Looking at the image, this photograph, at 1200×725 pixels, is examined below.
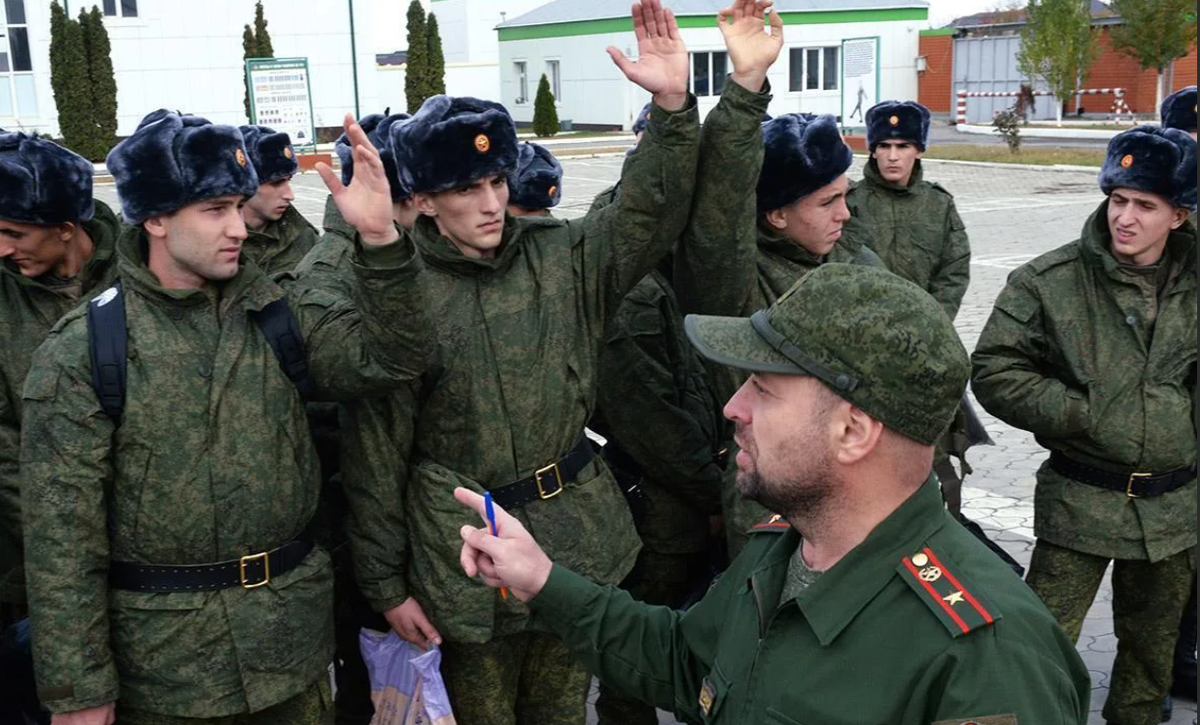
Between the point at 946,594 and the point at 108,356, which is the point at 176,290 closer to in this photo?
the point at 108,356

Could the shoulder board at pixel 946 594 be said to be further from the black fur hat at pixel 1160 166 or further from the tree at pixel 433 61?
the tree at pixel 433 61

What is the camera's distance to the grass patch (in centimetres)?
2744

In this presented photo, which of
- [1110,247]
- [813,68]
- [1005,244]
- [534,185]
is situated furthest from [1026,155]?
[1110,247]

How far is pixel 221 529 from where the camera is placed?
327 centimetres

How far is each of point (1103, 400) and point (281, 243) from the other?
3566 mm

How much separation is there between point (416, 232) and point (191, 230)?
0.65 meters

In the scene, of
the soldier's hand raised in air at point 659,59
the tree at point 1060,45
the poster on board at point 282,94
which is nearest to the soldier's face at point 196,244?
the soldier's hand raised in air at point 659,59

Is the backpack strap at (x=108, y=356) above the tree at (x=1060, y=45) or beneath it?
beneath

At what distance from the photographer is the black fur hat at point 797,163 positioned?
13.4ft

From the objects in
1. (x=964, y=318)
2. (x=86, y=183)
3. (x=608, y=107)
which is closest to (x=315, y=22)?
(x=608, y=107)

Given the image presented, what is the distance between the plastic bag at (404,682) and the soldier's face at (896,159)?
186 inches

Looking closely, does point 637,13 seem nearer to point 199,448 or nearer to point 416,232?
point 416,232

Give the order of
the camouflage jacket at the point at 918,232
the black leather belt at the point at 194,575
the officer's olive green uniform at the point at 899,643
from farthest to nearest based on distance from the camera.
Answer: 1. the camouflage jacket at the point at 918,232
2. the black leather belt at the point at 194,575
3. the officer's olive green uniform at the point at 899,643

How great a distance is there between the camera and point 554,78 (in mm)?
46094
